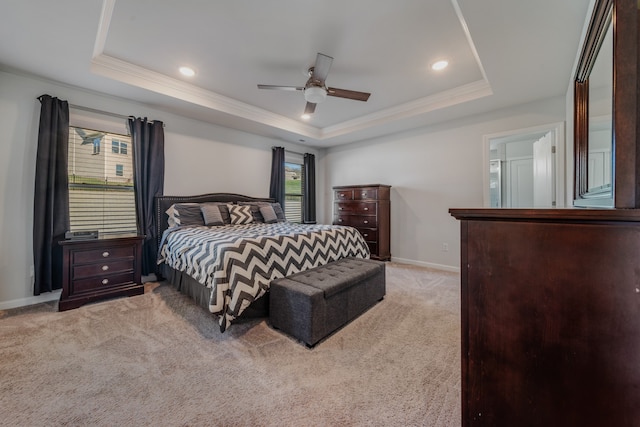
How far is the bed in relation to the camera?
2037mm

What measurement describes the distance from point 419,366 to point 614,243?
140 cm

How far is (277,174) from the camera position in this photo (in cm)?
498

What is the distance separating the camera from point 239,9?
2.03 metres

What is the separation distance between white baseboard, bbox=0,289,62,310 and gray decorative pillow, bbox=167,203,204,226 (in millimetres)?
1442

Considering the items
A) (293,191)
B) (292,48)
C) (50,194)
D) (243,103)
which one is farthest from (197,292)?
(293,191)

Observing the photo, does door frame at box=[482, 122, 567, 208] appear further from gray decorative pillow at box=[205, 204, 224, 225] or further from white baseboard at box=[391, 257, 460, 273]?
gray decorative pillow at box=[205, 204, 224, 225]

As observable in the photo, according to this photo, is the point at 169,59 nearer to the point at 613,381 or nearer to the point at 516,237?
the point at 516,237

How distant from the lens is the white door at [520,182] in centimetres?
504

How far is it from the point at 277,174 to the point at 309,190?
A: 911 millimetres

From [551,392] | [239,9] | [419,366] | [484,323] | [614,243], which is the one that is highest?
[239,9]

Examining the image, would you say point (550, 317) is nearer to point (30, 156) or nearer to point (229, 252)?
point (229, 252)

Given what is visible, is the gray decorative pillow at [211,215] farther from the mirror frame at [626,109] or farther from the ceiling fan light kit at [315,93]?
the mirror frame at [626,109]

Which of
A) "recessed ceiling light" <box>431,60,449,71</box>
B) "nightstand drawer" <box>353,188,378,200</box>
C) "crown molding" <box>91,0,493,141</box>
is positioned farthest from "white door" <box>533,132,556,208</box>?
"nightstand drawer" <box>353,188,378,200</box>

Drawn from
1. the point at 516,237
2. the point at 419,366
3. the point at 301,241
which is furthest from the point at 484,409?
the point at 301,241
